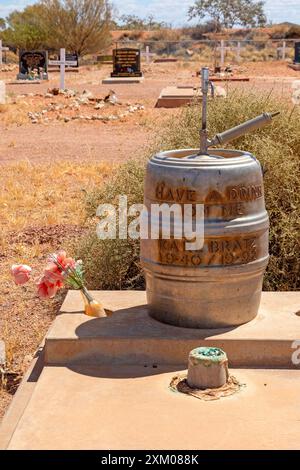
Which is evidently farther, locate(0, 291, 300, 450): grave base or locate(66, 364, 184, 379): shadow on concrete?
locate(66, 364, 184, 379): shadow on concrete

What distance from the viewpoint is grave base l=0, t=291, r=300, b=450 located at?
11.6 feet

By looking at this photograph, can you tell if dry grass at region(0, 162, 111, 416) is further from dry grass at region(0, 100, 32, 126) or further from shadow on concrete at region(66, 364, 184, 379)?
dry grass at region(0, 100, 32, 126)

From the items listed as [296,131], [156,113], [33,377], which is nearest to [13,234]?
[296,131]

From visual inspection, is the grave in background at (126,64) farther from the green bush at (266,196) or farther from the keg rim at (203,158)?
the keg rim at (203,158)

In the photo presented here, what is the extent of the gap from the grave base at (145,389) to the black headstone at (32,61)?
28.6 metres

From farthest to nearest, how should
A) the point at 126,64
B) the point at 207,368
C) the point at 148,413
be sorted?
1. the point at 126,64
2. the point at 207,368
3. the point at 148,413

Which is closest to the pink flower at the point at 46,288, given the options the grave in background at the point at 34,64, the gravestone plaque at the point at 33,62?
the grave in background at the point at 34,64

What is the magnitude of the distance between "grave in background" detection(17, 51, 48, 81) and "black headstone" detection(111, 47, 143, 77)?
270cm

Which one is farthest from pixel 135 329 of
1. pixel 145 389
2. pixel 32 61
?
pixel 32 61

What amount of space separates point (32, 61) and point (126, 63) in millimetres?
3708

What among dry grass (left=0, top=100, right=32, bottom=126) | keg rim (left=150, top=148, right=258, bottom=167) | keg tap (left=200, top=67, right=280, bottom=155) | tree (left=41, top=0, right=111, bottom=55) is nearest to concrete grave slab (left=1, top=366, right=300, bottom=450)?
keg rim (left=150, top=148, right=258, bottom=167)

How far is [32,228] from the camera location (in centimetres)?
853

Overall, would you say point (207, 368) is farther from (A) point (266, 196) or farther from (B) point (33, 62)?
(B) point (33, 62)

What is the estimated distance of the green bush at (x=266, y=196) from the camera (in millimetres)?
6258
